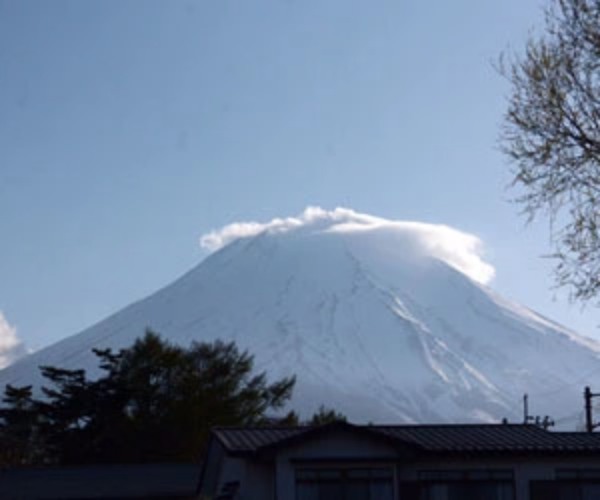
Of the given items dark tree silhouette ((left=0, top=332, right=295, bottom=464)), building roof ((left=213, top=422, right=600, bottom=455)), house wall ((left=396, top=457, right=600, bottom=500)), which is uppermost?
dark tree silhouette ((left=0, top=332, right=295, bottom=464))

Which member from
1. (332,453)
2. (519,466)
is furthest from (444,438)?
(332,453)

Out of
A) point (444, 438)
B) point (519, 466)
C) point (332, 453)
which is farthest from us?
point (444, 438)

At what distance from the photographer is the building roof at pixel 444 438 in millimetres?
28406

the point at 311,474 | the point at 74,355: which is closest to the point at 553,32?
the point at 311,474

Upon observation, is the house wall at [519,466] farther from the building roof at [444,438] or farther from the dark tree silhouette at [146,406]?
the dark tree silhouette at [146,406]

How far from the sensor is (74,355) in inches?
6722

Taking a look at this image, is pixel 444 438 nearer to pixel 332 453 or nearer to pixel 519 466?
pixel 519 466

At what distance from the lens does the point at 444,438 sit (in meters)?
30.1

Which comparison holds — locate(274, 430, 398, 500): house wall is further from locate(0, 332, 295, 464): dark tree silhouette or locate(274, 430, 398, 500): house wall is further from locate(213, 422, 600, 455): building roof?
locate(0, 332, 295, 464): dark tree silhouette

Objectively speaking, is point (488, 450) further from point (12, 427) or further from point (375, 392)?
point (375, 392)

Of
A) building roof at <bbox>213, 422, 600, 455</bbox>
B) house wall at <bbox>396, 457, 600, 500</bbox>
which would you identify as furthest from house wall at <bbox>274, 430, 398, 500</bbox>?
house wall at <bbox>396, 457, 600, 500</bbox>

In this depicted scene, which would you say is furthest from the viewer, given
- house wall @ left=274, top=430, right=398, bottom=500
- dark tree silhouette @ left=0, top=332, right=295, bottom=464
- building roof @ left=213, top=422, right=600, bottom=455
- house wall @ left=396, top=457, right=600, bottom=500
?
dark tree silhouette @ left=0, top=332, right=295, bottom=464

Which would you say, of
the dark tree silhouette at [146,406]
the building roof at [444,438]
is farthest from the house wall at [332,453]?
the dark tree silhouette at [146,406]

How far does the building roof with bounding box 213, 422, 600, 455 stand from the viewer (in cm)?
2841
